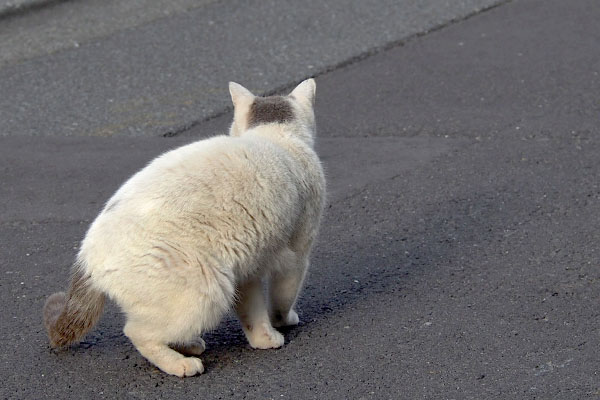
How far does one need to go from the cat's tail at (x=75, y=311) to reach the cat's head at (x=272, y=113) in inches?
46.1

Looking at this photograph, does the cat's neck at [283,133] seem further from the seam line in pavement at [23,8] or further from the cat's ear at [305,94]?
the seam line in pavement at [23,8]

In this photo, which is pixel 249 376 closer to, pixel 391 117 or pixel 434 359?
pixel 434 359

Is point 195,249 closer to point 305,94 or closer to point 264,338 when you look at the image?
point 264,338

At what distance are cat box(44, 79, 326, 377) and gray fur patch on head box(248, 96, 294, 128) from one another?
0.23 m

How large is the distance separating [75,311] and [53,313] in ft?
0.66

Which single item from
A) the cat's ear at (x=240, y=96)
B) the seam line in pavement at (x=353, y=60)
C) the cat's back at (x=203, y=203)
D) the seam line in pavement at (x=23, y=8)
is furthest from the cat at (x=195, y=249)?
the seam line in pavement at (x=23, y=8)

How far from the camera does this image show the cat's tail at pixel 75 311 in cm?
416

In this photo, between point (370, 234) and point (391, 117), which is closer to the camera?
point (370, 234)

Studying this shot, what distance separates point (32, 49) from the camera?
28.9 feet

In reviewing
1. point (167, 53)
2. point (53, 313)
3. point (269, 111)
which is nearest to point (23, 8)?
point (167, 53)

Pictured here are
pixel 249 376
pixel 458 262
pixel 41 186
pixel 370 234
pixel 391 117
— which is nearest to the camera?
pixel 249 376

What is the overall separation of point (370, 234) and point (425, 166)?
1060 millimetres

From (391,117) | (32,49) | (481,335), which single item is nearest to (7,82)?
(32,49)

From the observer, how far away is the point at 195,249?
4.00 metres
